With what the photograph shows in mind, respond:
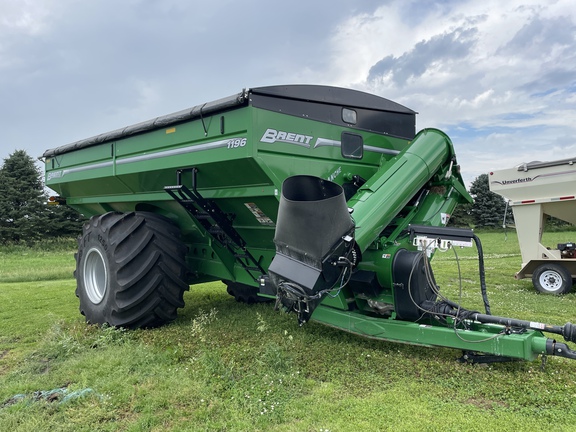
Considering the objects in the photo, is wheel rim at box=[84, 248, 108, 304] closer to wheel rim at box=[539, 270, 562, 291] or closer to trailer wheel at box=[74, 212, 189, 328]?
trailer wheel at box=[74, 212, 189, 328]

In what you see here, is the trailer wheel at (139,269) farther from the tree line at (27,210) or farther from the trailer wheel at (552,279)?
the tree line at (27,210)

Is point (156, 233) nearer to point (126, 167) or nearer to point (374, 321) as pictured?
point (126, 167)

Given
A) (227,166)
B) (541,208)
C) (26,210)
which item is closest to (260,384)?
(227,166)

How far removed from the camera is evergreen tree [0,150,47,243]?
2569cm

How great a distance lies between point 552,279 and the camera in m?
7.62

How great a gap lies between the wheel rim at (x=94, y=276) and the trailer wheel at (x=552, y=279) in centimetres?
710

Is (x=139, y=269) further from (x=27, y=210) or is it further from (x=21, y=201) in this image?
(x=21, y=201)

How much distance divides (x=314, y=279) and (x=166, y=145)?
7.58 feet

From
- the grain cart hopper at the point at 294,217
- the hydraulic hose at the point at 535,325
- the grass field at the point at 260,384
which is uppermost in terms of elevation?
the grain cart hopper at the point at 294,217

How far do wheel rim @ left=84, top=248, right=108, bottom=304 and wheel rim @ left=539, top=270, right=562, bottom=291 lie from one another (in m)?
7.13

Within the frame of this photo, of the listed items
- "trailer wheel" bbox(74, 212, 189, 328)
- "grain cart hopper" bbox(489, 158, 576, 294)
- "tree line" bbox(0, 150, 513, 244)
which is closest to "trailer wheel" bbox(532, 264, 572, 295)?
"grain cart hopper" bbox(489, 158, 576, 294)

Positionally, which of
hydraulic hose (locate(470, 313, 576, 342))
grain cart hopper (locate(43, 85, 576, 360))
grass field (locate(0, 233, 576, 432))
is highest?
grain cart hopper (locate(43, 85, 576, 360))

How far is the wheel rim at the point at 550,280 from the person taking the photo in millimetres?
7523

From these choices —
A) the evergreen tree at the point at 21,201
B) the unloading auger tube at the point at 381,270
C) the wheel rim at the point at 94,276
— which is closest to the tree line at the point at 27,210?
the evergreen tree at the point at 21,201
